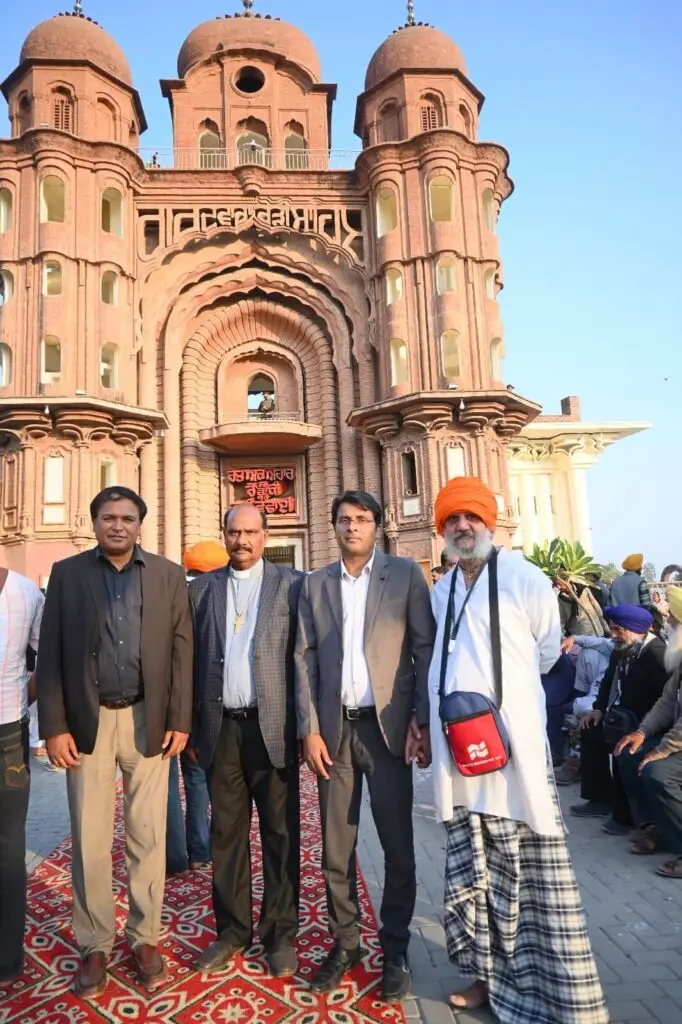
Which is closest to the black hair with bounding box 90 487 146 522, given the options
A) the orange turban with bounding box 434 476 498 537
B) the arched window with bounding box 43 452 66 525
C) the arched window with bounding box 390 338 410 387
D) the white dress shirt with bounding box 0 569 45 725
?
the white dress shirt with bounding box 0 569 45 725

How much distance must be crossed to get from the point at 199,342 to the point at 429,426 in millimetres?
6729

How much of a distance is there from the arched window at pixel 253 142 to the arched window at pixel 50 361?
765 centimetres

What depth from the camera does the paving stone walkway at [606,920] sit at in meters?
2.64

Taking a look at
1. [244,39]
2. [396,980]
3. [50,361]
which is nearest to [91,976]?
[396,980]

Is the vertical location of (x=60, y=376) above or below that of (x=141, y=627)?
above

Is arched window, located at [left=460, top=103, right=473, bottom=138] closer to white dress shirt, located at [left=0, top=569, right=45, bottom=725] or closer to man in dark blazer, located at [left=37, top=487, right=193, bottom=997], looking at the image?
man in dark blazer, located at [left=37, top=487, right=193, bottom=997]

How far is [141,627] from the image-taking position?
9.91 ft

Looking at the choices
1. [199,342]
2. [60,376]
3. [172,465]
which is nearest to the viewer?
[60,376]

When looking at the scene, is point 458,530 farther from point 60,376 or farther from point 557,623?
point 60,376

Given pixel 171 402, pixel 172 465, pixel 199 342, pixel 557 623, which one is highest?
pixel 199 342

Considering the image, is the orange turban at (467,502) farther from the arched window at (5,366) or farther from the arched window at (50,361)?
the arched window at (5,366)

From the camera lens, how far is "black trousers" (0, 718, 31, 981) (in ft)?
9.72

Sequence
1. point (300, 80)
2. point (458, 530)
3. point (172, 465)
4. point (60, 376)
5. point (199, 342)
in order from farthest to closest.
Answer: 1. point (300, 80)
2. point (199, 342)
3. point (172, 465)
4. point (60, 376)
5. point (458, 530)

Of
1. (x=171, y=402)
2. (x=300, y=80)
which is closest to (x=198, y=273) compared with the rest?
(x=171, y=402)
